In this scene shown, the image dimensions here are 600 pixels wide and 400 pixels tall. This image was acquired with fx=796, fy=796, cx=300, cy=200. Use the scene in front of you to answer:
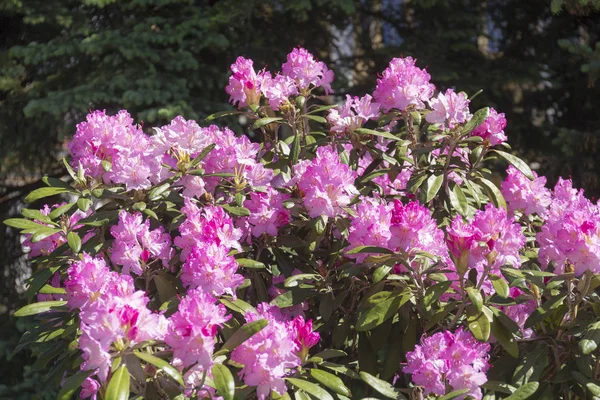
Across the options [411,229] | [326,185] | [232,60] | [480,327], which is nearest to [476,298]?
[480,327]

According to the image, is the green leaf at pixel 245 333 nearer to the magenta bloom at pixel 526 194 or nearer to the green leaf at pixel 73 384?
the green leaf at pixel 73 384

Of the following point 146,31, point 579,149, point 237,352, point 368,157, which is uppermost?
point 237,352

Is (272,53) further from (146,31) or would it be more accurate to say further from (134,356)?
(134,356)

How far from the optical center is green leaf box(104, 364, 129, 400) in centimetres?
149

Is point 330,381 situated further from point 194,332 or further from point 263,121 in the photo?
point 263,121


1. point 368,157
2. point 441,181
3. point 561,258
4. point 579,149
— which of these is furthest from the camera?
point 579,149

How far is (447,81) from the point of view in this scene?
4.98m

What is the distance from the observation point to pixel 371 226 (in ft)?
6.37

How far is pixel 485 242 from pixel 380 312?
1.06ft

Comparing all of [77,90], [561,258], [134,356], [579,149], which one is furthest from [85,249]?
[579,149]

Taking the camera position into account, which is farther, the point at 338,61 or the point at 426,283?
the point at 338,61

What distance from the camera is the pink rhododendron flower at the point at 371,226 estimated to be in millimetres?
1938

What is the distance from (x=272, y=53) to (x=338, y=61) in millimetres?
Result: 704

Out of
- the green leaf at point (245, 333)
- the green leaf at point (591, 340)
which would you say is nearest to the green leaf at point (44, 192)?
the green leaf at point (245, 333)
